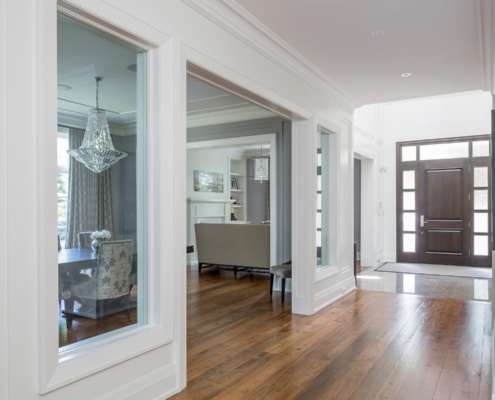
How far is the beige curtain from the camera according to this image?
7.16ft

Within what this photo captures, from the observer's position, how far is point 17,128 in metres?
1.78

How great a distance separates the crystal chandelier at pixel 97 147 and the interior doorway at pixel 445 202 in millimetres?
7705

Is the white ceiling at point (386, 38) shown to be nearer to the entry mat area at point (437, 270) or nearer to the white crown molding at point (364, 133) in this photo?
the white crown molding at point (364, 133)

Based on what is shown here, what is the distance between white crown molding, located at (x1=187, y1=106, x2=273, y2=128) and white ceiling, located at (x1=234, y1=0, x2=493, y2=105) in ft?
5.29

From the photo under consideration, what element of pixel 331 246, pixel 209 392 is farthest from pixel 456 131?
pixel 209 392

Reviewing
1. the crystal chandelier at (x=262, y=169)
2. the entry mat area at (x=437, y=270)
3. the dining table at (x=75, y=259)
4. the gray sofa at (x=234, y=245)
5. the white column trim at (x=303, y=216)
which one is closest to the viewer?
the dining table at (x=75, y=259)

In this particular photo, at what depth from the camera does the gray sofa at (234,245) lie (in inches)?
263

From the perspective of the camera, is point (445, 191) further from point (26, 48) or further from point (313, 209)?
point (26, 48)

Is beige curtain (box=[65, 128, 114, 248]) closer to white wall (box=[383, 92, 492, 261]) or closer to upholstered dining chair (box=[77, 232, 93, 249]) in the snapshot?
upholstered dining chair (box=[77, 232, 93, 249])

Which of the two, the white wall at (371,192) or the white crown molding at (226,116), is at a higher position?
the white crown molding at (226,116)

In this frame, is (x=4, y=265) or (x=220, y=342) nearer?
(x=4, y=265)

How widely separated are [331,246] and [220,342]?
7.52 ft

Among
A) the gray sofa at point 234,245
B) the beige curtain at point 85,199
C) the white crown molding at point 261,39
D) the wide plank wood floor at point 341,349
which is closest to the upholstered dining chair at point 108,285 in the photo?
the beige curtain at point 85,199

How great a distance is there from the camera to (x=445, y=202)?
8516mm
